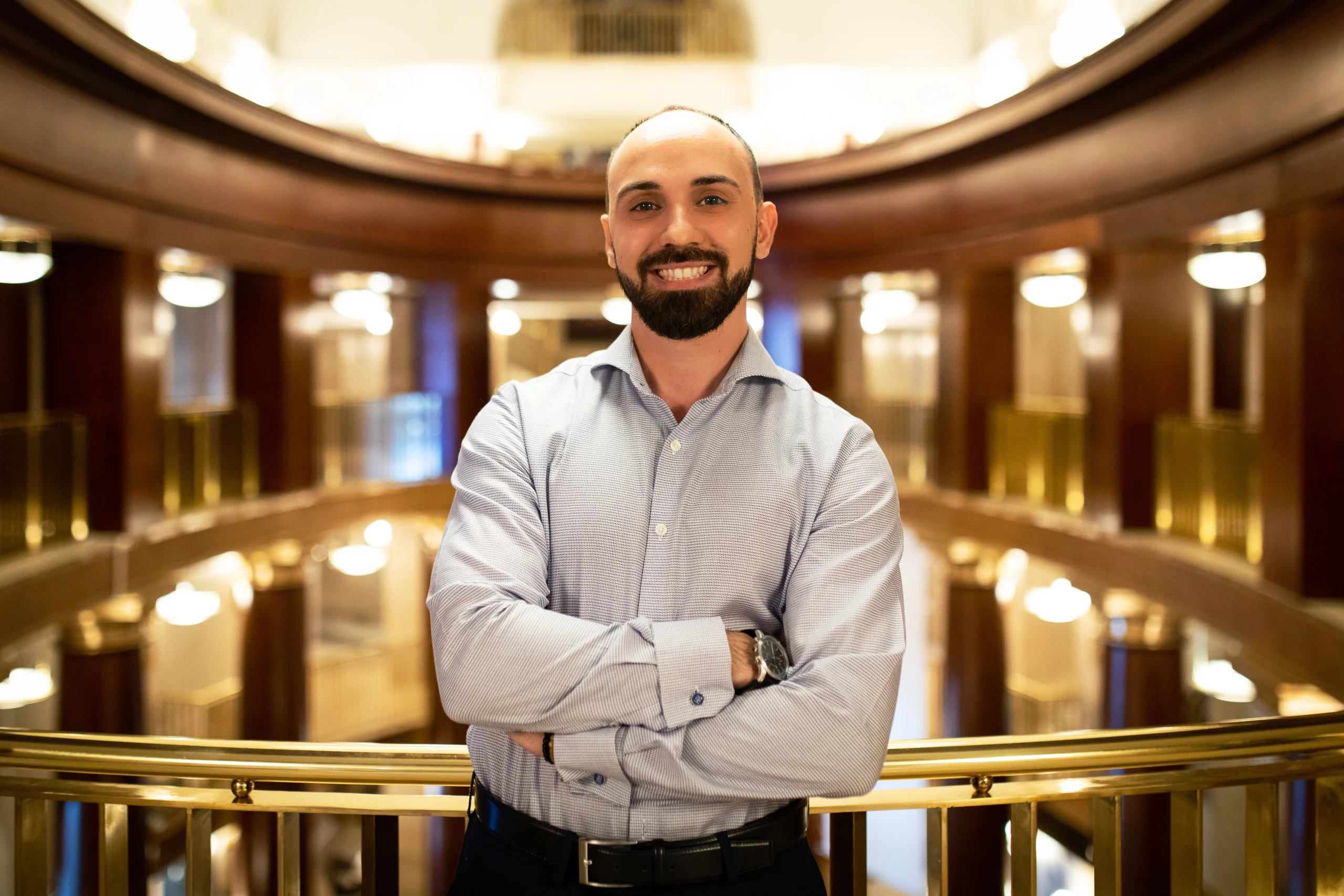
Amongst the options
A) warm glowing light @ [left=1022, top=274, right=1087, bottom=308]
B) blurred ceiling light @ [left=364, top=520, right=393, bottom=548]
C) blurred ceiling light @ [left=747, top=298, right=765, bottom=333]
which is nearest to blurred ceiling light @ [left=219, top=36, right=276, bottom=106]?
blurred ceiling light @ [left=364, top=520, right=393, bottom=548]

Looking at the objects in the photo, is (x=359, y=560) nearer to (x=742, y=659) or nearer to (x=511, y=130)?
(x=511, y=130)

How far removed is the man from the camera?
182cm

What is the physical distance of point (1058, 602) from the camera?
14500mm

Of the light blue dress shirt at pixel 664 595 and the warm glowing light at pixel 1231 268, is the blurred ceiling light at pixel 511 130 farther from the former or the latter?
the light blue dress shirt at pixel 664 595

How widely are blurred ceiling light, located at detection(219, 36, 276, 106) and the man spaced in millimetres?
12232

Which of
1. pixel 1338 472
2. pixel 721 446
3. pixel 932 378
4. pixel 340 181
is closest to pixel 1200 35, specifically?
pixel 1338 472

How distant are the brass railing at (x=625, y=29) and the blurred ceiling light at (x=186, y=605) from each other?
8.22m

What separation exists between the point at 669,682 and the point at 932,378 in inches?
646

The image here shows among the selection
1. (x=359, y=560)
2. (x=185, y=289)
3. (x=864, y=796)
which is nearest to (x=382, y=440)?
(x=359, y=560)

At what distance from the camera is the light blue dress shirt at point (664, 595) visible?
182 centimetres

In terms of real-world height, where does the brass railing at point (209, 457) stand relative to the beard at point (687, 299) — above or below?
below

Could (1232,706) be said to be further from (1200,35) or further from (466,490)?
(466,490)

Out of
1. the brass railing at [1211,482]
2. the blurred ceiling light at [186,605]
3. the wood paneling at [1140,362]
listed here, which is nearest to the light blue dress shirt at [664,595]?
the brass railing at [1211,482]

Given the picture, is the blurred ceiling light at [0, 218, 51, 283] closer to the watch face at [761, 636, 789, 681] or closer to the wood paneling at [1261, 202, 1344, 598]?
the watch face at [761, 636, 789, 681]
